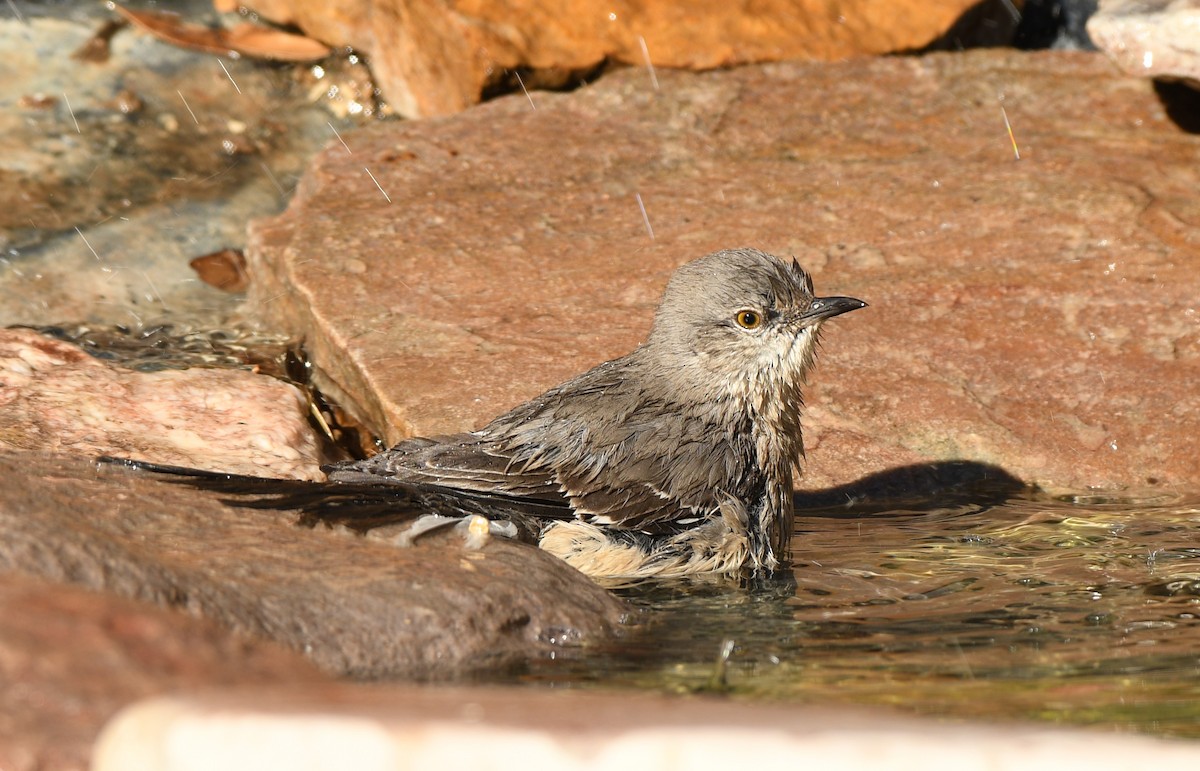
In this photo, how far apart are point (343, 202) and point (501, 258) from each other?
3.27 feet

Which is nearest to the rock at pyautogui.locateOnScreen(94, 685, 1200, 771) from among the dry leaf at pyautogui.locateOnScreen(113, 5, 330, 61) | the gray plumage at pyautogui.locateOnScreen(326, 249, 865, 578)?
the gray plumage at pyautogui.locateOnScreen(326, 249, 865, 578)

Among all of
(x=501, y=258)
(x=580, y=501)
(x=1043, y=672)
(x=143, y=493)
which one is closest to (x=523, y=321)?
(x=501, y=258)

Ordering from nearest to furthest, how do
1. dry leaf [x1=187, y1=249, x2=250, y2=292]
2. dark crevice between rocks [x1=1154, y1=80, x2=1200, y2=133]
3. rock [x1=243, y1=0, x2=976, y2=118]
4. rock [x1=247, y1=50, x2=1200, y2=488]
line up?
rock [x1=247, y1=50, x2=1200, y2=488]
dry leaf [x1=187, y1=249, x2=250, y2=292]
dark crevice between rocks [x1=1154, y1=80, x2=1200, y2=133]
rock [x1=243, y1=0, x2=976, y2=118]

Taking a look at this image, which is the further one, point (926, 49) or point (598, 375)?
point (926, 49)

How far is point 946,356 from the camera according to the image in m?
6.73

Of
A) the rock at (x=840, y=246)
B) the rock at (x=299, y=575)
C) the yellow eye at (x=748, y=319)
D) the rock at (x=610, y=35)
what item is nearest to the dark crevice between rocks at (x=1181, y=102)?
the rock at (x=840, y=246)

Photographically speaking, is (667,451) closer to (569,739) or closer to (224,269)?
(569,739)

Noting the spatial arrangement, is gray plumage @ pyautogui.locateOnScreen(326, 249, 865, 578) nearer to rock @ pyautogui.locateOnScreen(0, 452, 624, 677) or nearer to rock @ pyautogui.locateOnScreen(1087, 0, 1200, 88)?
rock @ pyautogui.locateOnScreen(0, 452, 624, 677)

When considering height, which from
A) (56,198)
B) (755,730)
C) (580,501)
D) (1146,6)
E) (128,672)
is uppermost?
(755,730)

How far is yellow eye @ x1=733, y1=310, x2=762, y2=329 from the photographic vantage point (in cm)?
580

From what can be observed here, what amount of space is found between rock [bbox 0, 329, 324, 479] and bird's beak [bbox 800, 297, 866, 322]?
1.97m

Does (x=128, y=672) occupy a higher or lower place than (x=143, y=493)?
higher

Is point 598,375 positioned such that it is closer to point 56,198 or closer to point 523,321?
point 523,321

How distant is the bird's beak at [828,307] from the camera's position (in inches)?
228
